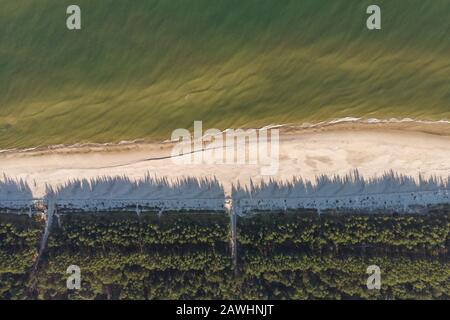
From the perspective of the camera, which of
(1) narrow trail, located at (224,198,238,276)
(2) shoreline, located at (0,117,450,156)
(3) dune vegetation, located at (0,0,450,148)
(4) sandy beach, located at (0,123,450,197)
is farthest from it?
(4) sandy beach, located at (0,123,450,197)

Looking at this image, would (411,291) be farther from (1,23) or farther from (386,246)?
(1,23)

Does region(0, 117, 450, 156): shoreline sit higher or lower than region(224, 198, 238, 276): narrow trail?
higher

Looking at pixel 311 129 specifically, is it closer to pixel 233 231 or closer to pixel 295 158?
pixel 295 158

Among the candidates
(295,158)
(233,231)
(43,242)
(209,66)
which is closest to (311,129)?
(295,158)

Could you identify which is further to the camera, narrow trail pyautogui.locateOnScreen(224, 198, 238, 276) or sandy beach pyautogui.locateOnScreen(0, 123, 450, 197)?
sandy beach pyautogui.locateOnScreen(0, 123, 450, 197)

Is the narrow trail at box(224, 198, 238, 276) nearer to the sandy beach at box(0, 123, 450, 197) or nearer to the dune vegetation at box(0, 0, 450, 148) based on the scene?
the sandy beach at box(0, 123, 450, 197)

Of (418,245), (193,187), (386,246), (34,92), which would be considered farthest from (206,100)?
(418,245)

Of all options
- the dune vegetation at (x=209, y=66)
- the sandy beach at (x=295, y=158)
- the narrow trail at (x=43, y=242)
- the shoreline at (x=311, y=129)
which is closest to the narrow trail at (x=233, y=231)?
the sandy beach at (x=295, y=158)

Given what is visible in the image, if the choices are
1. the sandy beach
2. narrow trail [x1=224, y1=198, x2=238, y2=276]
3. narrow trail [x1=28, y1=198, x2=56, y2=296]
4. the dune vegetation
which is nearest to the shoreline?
the sandy beach
